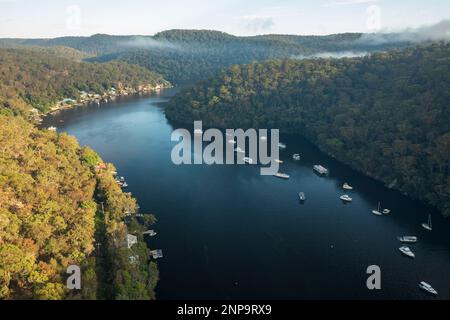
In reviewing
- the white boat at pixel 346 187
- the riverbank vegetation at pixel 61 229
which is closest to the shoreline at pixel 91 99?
the riverbank vegetation at pixel 61 229

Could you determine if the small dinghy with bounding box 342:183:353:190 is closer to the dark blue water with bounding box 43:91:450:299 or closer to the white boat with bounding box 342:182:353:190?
the white boat with bounding box 342:182:353:190

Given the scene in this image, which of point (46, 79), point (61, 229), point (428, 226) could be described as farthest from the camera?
point (46, 79)

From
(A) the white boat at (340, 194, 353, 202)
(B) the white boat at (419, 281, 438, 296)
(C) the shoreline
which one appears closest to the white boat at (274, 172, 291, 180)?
(A) the white boat at (340, 194, 353, 202)

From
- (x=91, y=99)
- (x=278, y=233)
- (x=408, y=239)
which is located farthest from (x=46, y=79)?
(x=408, y=239)

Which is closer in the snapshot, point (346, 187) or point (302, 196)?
point (302, 196)

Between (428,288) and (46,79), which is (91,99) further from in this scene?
(428,288)
